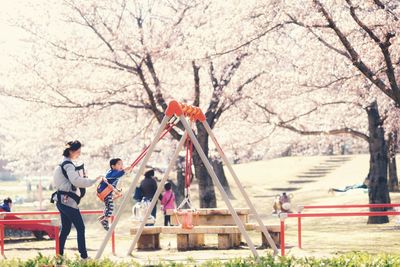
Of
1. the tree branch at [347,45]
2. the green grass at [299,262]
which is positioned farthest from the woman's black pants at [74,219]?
the tree branch at [347,45]

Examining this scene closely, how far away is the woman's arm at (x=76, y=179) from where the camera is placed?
11688mm

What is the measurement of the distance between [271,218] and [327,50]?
9.21 m

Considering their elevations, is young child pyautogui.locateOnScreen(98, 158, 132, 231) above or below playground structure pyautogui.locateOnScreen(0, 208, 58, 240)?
above

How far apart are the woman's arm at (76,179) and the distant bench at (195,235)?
3.93 m

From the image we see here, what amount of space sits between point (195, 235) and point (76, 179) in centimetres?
510

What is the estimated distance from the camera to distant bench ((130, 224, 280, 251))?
1555cm

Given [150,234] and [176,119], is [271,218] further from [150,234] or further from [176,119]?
[176,119]

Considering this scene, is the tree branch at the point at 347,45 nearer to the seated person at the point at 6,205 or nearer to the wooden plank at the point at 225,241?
the wooden plank at the point at 225,241

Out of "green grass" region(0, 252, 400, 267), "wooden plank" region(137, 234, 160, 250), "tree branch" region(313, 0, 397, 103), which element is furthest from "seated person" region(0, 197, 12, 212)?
"green grass" region(0, 252, 400, 267)

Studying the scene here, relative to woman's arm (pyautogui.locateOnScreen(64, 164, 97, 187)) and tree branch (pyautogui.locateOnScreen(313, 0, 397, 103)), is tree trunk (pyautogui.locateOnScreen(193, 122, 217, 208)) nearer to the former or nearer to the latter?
tree branch (pyautogui.locateOnScreen(313, 0, 397, 103))

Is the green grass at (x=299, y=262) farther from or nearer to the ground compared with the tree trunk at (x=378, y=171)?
nearer to the ground

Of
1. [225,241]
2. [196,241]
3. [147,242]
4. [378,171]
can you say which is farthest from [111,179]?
[378,171]

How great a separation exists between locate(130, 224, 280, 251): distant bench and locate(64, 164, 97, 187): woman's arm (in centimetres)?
393

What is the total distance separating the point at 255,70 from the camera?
26922 mm
